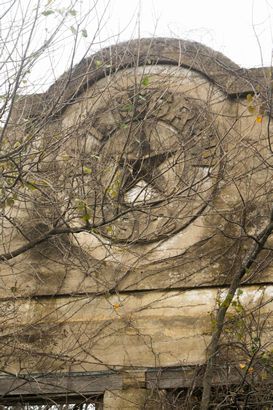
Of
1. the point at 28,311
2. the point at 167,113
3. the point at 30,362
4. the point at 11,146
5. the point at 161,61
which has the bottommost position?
the point at 30,362

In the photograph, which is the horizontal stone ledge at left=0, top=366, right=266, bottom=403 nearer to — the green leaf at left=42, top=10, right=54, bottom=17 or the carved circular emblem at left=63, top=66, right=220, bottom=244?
the carved circular emblem at left=63, top=66, right=220, bottom=244

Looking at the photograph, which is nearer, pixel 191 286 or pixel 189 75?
pixel 191 286

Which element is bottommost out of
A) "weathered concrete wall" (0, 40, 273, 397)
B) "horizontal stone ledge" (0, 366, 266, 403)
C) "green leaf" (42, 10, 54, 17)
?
"horizontal stone ledge" (0, 366, 266, 403)

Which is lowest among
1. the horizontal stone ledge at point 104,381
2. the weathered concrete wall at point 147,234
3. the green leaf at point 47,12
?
the horizontal stone ledge at point 104,381

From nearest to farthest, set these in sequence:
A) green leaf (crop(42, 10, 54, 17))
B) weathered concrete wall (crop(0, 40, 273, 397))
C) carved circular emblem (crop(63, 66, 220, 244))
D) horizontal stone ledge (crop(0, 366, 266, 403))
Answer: green leaf (crop(42, 10, 54, 17)) → horizontal stone ledge (crop(0, 366, 266, 403)) → weathered concrete wall (crop(0, 40, 273, 397)) → carved circular emblem (crop(63, 66, 220, 244))

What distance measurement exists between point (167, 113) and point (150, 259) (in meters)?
1.71

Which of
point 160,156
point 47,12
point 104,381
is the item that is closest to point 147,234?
point 160,156

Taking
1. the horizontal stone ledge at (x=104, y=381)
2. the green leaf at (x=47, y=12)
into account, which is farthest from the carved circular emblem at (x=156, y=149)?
the green leaf at (x=47, y=12)

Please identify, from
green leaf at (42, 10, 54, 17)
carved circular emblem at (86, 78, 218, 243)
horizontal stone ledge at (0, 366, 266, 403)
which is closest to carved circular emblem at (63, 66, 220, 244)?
carved circular emblem at (86, 78, 218, 243)

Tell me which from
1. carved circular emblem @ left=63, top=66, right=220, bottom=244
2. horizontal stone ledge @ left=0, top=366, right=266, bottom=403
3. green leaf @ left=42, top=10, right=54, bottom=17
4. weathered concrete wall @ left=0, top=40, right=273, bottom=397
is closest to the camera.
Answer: green leaf @ left=42, top=10, right=54, bottom=17

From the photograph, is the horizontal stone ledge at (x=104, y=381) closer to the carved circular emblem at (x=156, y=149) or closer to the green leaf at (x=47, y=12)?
the carved circular emblem at (x=156, y=149)

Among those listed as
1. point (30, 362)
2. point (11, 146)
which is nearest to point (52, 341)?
point (30, 362)

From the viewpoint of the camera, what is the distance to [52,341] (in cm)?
687

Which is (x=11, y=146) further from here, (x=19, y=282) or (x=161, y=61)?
(x=161, y=61)
